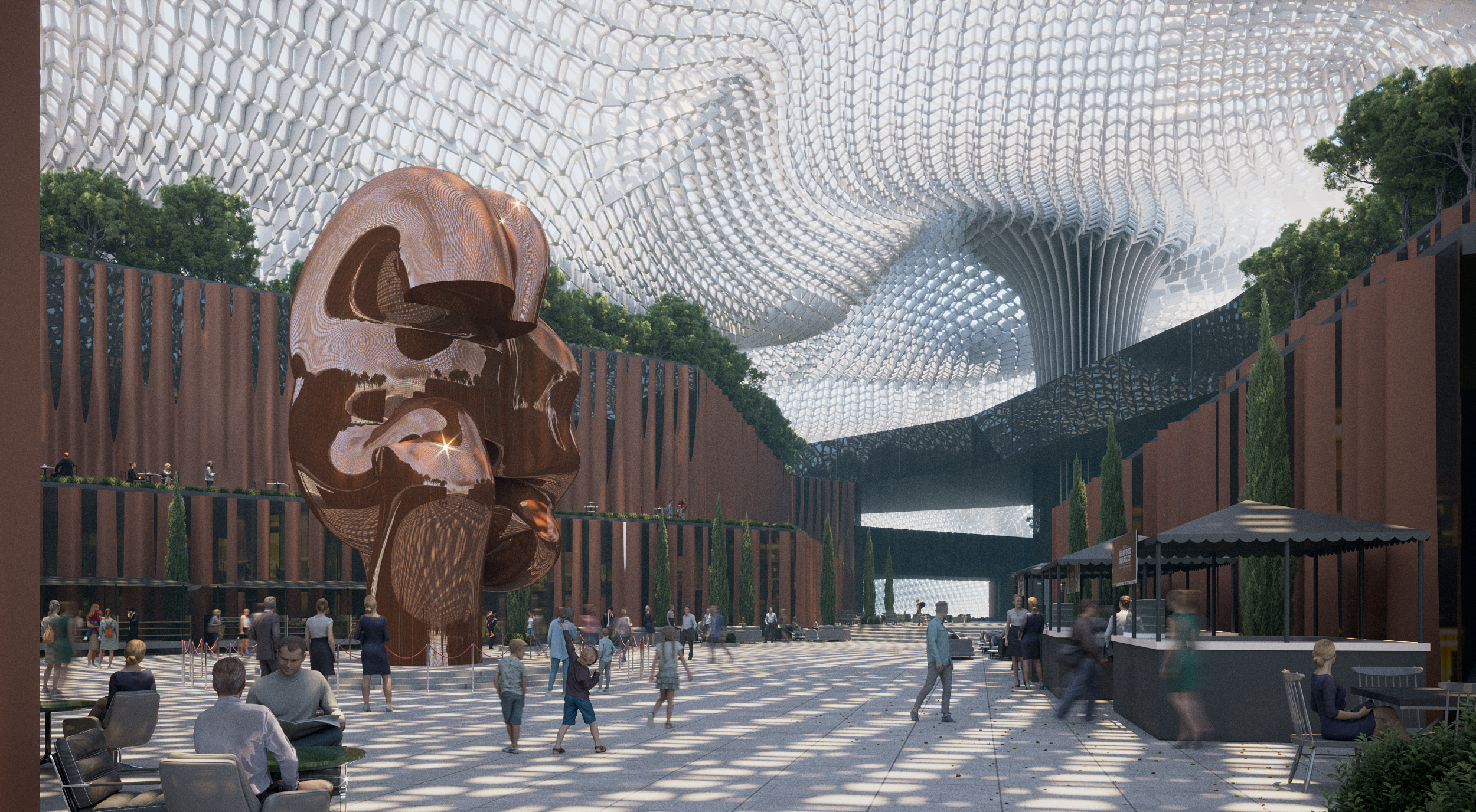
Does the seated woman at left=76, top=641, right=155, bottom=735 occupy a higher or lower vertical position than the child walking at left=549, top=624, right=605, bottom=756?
higher

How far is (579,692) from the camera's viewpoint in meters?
13.0

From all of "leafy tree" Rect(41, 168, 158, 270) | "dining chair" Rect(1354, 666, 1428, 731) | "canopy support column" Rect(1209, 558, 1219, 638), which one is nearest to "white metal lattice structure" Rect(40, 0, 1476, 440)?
"leafy tree" Rect(41, 168, 158, 270)

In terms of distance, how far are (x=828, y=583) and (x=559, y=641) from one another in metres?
43.2

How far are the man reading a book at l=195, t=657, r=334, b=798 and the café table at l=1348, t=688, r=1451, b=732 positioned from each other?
8.24m

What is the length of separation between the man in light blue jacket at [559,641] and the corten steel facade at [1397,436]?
11007mm

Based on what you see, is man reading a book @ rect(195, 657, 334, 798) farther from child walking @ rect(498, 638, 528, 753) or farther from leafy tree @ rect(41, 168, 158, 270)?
leafy tree @ rect(41, 168, 158, 270)

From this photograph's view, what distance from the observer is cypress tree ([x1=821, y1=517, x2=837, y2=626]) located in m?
61.9

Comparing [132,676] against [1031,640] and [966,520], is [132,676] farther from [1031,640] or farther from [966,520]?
[966,520]

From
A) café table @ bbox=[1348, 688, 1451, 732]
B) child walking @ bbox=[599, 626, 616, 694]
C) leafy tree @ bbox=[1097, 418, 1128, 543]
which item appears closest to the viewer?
café table @ bbox=[1348, 688, 1451, 732]

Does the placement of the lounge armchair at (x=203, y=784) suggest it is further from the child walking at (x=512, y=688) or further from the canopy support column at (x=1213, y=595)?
the canopy support column at (x=1213, y=595)

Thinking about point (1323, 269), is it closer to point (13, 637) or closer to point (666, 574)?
point (666, 574)

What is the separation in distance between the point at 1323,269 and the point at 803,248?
1739 inches

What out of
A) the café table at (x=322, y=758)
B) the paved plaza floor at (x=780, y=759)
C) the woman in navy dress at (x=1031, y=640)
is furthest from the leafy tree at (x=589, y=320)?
the café table at (x=322, y=758)

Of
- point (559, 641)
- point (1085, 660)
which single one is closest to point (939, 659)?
point (1085, 660)
